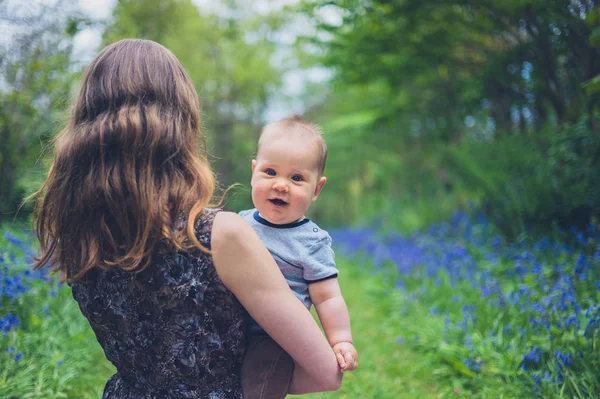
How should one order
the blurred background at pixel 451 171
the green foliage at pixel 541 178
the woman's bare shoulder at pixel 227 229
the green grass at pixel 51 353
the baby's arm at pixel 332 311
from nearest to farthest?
the woman's bare shoulder at pixel 227 229 → the baby's arm at pixel 332 311 → the green grass at pixel 51 353 → the blurred background at pixel 451 171 → the green foliage at pixel 541 178

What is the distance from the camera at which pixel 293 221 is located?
1639 millimetres

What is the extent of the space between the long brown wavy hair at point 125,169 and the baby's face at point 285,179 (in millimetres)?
301

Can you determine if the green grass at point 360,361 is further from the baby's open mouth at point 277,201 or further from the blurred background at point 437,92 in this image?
the baby's open mouth at point 277,201

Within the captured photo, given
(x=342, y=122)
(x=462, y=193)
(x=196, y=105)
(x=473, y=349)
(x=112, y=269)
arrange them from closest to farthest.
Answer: (x=112, y=269) < (x=196, y=105) < (x=473, y=349) < (x=462, y=193) < (x=342, y=122)

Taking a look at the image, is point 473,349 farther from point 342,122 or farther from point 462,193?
point 342,122

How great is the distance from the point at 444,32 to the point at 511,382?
13.7ft

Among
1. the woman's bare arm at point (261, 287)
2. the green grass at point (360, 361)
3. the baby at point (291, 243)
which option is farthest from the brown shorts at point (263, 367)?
the green grass at point (360, 361)

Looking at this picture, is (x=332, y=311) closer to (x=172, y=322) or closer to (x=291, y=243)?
(x=291, y=243)

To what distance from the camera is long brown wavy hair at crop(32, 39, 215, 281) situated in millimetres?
1252

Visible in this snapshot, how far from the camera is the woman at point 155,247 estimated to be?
124 cm

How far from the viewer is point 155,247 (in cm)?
126

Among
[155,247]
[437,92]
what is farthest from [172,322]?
[437,92]

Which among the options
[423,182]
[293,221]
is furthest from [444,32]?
[293,221]

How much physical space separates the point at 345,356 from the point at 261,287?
423 millimetres
